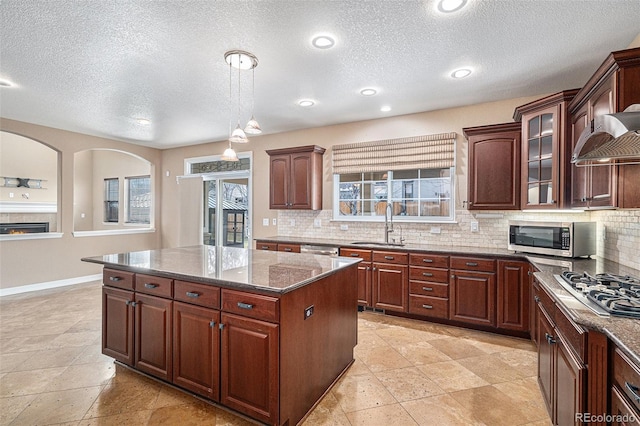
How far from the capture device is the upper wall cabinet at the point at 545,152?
2873 millimetres

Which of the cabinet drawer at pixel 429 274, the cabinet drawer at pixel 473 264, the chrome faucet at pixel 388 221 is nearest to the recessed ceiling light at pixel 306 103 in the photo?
the chrome faucet at pixel 388 221

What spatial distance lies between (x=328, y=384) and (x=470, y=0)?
9.15 ft

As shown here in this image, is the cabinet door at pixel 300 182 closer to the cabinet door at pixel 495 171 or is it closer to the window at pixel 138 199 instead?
the cabinet door at pixel 495 171

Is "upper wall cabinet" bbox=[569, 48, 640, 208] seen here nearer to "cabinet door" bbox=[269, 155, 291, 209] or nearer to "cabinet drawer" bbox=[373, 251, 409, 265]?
"cabinet drawer" bbox=[373, 251, 409, 265]

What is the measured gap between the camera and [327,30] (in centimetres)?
236

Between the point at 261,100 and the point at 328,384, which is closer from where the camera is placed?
the point at 328,384

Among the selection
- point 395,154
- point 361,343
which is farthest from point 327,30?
point 361,343

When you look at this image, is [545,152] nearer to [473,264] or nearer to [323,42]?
[473,264]

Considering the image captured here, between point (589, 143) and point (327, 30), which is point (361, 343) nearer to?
point (589, 143)

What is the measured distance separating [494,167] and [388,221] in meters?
1.51

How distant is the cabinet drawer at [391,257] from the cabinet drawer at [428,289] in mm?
275

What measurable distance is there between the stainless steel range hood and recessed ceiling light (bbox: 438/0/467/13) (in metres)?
1.12

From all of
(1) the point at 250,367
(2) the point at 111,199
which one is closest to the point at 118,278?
(1) the point at 250,367

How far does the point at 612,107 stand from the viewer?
81.2 inches
